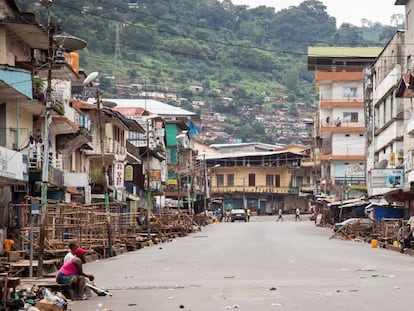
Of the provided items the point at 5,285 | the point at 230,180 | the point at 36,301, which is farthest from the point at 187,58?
the point at 5,285

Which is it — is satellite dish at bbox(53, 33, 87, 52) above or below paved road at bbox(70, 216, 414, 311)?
above

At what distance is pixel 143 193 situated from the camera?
8100cm

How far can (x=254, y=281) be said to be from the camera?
901 inches

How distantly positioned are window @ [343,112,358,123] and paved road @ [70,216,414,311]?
66.5m

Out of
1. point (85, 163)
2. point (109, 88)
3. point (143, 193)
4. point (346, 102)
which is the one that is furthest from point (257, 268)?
point (109, 88)

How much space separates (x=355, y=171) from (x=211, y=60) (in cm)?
8978

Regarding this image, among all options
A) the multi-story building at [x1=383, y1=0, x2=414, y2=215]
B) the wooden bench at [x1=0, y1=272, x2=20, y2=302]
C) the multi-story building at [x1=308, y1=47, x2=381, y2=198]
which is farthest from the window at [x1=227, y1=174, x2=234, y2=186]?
the wooden bench at [x1=0, y1=272, x2=20, y2=302]

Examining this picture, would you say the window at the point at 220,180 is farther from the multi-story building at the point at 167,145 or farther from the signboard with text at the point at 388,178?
the signboard with text at the point at 388,178

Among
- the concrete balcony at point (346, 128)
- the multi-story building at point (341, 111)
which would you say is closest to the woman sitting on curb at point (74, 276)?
the multi-story building at point (341, 111)

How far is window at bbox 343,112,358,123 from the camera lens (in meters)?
102

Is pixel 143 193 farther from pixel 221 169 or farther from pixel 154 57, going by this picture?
pixel 154 57

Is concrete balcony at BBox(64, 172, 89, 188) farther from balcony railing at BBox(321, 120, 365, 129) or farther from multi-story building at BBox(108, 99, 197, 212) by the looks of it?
balcony railing at BBox(321, 120, 365, 129)

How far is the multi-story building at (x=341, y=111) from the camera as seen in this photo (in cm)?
10200

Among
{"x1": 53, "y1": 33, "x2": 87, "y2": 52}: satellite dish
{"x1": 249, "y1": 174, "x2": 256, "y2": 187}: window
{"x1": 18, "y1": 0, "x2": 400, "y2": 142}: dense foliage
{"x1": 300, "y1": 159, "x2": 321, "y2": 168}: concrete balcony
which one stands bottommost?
{"x1": 249, "y1": 174, "x2": 256, "y2": 187}: window
